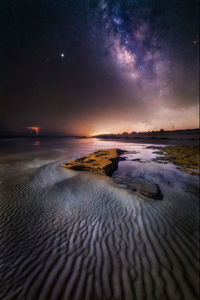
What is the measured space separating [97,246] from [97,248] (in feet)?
0.17

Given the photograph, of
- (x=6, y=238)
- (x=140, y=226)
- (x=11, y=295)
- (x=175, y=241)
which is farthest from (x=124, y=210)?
(x=6, y=238)

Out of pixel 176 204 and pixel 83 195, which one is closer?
pixel 176 204

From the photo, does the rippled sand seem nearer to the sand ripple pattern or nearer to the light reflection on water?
the sand ripple pattern

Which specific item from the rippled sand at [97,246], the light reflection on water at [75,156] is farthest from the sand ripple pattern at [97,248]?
the light reflection on water at [75,156]

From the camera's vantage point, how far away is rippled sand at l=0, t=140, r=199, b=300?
1857mm

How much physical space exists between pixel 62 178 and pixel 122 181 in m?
4.24

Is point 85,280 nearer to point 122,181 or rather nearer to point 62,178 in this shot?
point 122,181

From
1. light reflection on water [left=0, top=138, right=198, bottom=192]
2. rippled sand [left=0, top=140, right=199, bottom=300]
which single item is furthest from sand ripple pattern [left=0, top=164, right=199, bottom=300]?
light reflection on water [left=0, top=138, right=198, bottom=192]

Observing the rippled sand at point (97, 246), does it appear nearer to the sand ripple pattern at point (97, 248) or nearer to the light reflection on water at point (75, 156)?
the sand ripple pattern at point (97, 248)

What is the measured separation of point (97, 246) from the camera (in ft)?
8.61

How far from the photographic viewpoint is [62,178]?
7113 mm

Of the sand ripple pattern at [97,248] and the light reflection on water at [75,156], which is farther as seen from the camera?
the light reflection on water at [75,156]

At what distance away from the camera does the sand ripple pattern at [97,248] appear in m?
1.85

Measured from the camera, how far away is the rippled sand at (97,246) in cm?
186
